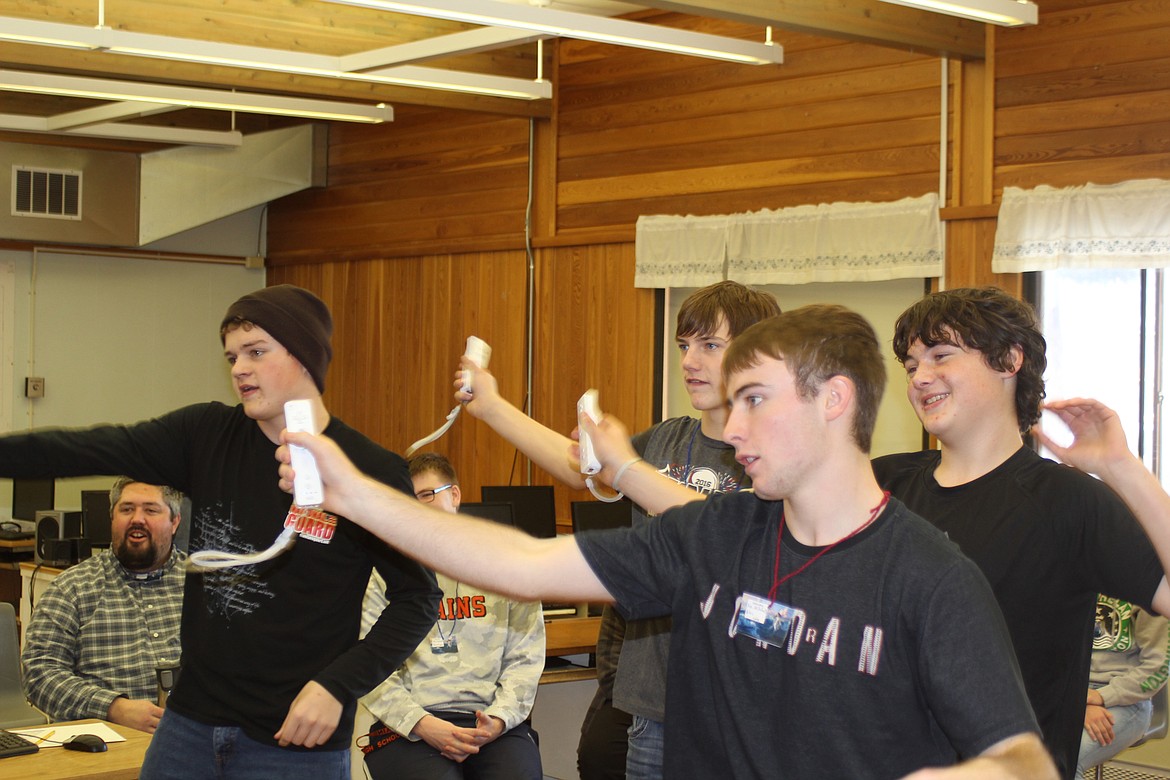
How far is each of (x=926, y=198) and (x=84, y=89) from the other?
178 inches

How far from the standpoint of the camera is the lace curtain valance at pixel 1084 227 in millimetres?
5820

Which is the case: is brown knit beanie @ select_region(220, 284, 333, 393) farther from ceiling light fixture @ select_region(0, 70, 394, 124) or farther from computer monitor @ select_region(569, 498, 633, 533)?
ceiling light fixture @ select_region(0, 70, 394, 124)

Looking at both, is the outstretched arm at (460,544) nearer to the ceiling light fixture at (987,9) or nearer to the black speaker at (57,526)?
the ceiling light fixture at (987,9)

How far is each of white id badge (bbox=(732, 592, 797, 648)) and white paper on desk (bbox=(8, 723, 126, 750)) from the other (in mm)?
1915

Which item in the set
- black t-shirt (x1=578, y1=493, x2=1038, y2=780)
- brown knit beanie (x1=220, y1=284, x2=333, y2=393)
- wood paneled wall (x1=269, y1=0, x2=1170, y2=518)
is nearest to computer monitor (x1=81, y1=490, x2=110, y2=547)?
wood paneled wall (x1=269, y1=0, x2=1170, y2=518)

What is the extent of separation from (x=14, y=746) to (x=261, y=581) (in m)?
0.87

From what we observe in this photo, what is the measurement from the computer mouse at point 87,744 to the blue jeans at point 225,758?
0.51 metres

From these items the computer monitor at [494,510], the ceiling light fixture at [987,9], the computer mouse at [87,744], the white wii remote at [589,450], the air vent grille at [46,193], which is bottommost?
the computer mouse at [87,744]

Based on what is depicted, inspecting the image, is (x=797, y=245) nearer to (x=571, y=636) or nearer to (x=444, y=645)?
(x=571, y=636)

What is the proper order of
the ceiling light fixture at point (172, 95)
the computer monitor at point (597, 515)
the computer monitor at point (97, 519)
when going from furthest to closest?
the ceiling light fixture at point (172, 95) < the computer monitor at point (97, 519) < the computer monitor at point (597, 515)

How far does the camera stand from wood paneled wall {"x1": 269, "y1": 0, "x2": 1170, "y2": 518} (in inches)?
242

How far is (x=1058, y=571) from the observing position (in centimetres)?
216

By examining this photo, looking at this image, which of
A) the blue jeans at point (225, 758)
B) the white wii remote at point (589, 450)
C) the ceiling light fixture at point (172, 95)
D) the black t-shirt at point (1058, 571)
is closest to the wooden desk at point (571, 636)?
the blue jeans at point (225, 758)

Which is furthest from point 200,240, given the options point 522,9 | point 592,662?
point 592,662
